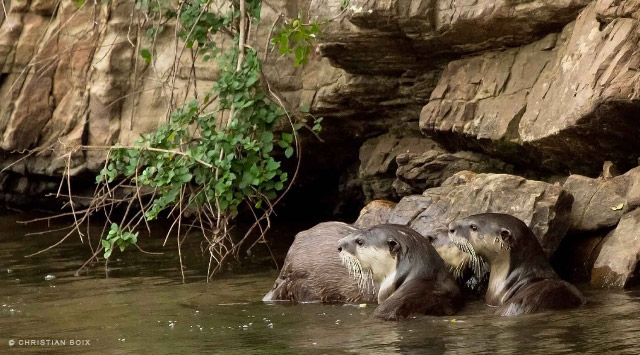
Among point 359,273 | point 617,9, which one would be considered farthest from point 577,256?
point 617,9

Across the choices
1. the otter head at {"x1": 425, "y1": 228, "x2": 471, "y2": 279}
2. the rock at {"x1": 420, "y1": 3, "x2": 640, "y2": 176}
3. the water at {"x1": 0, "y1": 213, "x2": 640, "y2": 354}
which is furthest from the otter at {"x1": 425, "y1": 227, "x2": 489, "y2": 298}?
the rock at {"x1": 420, "y1": 3, "x2": 640, "y2": 176}

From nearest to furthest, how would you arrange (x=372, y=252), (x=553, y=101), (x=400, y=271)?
(x=400, y=271) → (x=372, y=252) → (x=553, y=101)

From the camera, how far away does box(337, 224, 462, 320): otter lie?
208 inches

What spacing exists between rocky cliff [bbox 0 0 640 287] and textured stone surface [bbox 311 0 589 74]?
0.5 inches

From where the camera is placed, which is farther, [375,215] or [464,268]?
[375,215]

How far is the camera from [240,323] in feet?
17.6

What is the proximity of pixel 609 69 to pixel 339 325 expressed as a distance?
2.22 metres

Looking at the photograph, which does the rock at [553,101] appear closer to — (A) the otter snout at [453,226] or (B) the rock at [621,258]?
(B) the rock at [621,258]

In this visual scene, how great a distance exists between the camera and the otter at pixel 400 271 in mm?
5273

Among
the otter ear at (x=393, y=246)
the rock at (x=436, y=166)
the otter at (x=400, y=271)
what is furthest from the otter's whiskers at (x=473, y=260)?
the rock at (x=436, y=166)

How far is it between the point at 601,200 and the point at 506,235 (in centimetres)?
88

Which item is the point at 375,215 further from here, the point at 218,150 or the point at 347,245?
the point at 218,150

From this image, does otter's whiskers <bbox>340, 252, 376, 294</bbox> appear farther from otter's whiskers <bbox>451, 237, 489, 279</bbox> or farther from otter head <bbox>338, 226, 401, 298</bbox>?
otter's whiskers <bbox>451, 237, 489, 279</bbox>

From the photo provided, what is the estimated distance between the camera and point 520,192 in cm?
607
